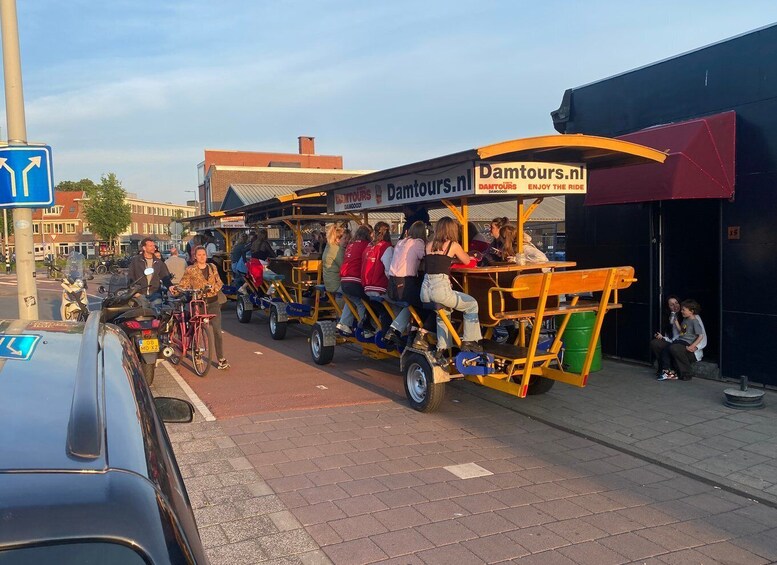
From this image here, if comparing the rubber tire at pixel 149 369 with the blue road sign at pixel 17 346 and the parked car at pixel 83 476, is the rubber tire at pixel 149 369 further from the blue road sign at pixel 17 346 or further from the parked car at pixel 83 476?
the parked car at pixel 83 476

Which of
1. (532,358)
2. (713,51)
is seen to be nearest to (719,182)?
(713,51)

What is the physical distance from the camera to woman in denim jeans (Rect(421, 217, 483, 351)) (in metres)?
6.96

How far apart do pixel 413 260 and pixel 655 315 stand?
4.19 meters

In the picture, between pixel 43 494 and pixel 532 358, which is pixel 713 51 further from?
pixel 43 494

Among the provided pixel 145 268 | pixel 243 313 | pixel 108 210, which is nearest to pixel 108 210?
pixel 108 210

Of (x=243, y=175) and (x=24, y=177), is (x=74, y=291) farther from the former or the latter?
(x=243, y=175)

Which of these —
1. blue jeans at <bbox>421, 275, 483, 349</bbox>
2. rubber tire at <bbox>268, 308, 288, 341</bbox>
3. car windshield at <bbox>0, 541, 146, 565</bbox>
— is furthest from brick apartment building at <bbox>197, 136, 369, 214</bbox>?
car windshield at <bbox>0, 541, 146, 565</bbox>

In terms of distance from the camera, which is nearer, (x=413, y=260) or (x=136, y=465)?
(x=136, y=465)

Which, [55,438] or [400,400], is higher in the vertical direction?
[55,438]

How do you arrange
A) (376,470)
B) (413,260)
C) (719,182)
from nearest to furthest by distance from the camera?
(376,470)
(413,260)
(719,182)

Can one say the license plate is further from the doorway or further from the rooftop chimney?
the rooftop chimney

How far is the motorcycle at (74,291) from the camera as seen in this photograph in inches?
426

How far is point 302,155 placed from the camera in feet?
211

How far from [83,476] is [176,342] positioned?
357 inches
